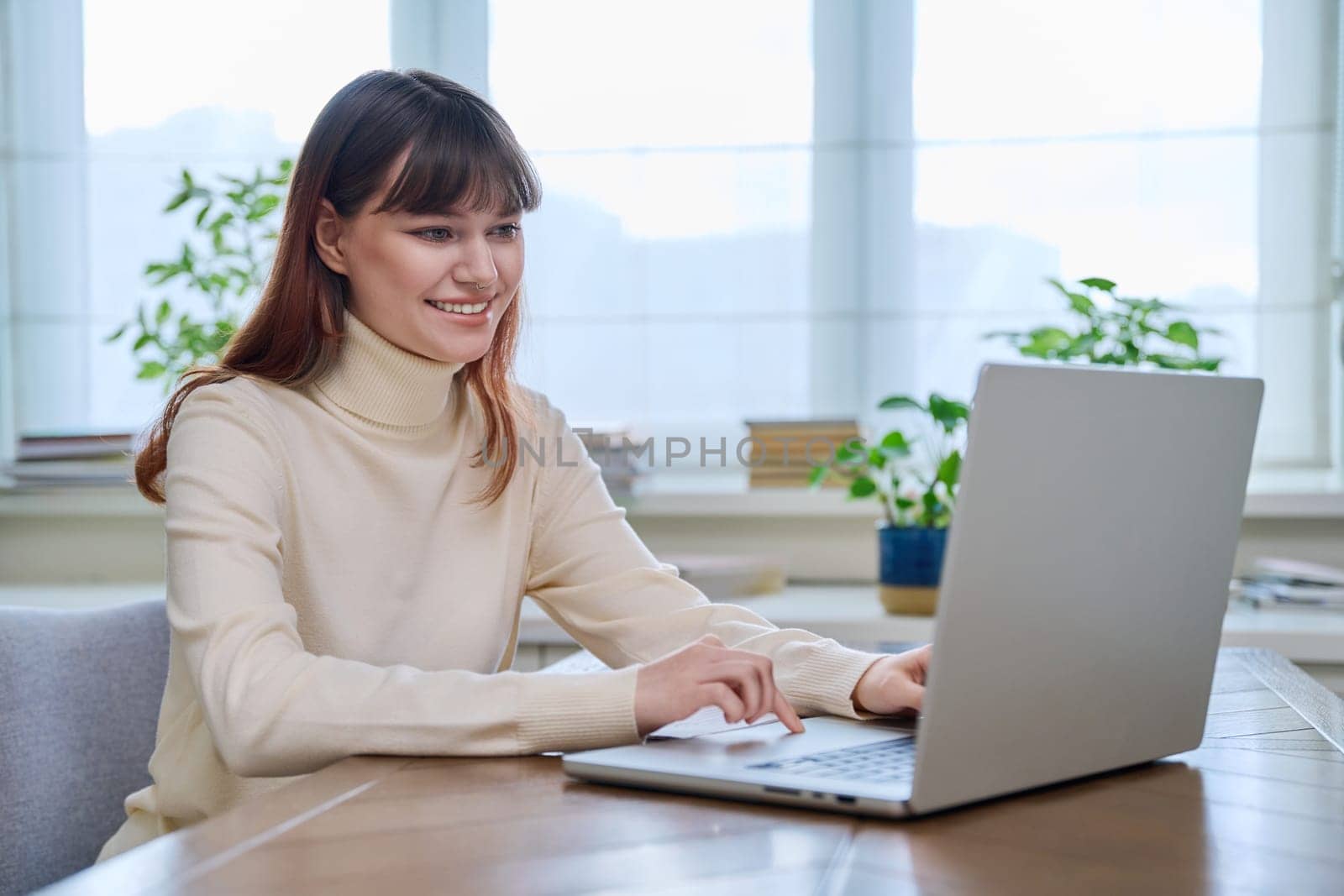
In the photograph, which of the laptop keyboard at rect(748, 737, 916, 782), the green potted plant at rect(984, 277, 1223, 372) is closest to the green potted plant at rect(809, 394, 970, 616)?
the green potted plant at rect(984, 277, 1223, 372)

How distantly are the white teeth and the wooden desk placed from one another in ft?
1.75

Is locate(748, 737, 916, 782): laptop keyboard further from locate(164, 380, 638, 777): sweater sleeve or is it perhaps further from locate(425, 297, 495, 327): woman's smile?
locate(425, 297, 495, 327): woman's smile

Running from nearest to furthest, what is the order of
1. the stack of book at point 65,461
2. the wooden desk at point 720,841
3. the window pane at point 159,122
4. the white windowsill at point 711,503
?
the wooden desk at point 720,841, the white windowsill at point 711,503, the stack of book at point 65,461, the window pane at point 159,122

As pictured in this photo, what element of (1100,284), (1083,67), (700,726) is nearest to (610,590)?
(700,726)

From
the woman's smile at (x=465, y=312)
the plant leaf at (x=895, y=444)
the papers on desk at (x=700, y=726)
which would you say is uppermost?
the woman's smile at (x=465, y=312)

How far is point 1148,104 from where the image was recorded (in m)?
2.43

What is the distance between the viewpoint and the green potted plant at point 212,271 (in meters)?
2.35

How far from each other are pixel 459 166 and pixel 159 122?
5.77ft

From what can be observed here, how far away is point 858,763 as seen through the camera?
84cm

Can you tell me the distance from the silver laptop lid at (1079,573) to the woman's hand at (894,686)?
0.62 feet

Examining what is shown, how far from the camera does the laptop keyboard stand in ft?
2.61

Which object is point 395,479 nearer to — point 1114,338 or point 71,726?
point 71,726

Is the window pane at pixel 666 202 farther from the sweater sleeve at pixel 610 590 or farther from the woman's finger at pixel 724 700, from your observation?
the woman's finger at pixel 724 700

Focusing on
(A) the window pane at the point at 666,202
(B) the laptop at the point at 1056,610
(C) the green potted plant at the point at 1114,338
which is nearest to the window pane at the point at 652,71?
(A) the window pane at the point at 666,202
